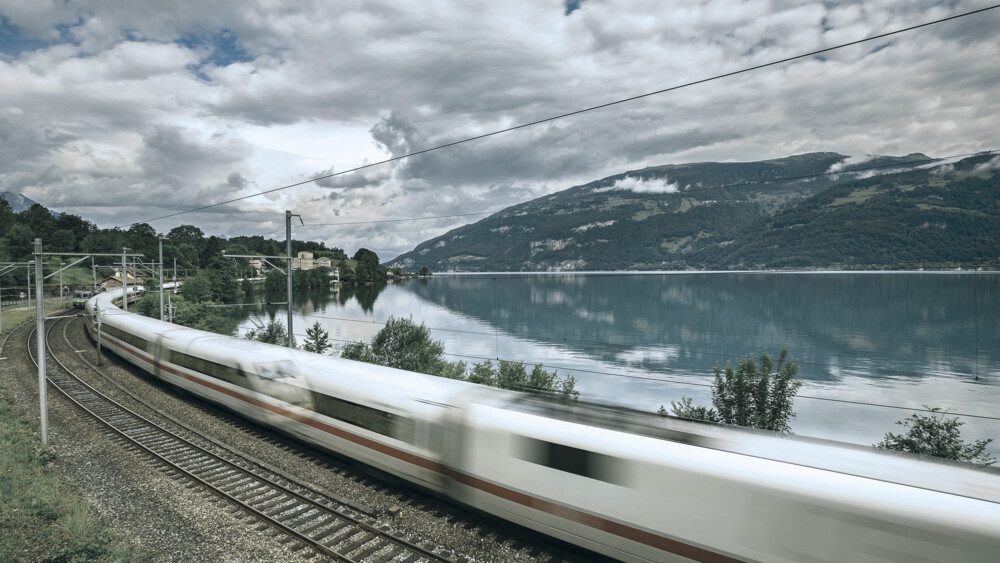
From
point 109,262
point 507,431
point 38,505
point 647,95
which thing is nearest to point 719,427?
point 507,431

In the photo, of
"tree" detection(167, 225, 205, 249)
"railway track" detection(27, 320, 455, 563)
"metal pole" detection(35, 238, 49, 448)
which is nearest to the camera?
"railway track" detection(27, 320, 455, 563)

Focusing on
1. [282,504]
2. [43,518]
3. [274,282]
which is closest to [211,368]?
[43,518]

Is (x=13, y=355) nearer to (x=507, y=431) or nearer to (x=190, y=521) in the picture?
(x=190, y=521)

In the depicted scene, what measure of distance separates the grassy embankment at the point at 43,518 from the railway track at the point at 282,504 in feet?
7.31

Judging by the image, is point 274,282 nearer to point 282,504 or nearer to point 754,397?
point 754,397

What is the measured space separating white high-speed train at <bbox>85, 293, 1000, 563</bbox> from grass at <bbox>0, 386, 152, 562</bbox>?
4.97 meters

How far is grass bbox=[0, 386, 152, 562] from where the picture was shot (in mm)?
8883

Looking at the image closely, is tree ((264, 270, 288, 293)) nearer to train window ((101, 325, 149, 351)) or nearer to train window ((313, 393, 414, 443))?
train window ((101, 325, 149, 351))

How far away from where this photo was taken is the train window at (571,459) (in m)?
8.02

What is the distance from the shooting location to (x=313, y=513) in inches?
419

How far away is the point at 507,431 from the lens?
368 inches

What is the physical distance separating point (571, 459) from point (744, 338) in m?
94.7

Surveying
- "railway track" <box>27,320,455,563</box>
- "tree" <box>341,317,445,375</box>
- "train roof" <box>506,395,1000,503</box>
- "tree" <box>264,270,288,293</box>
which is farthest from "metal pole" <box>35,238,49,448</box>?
"tree" <box>264,270,288,293</box>

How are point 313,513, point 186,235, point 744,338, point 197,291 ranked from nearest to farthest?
point 313,513, point 197,291, point 744,338, point 186,235
